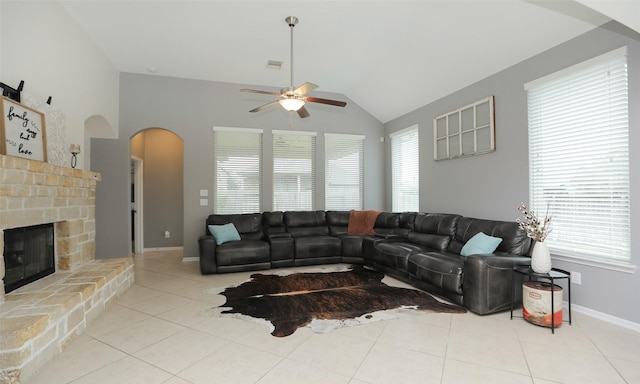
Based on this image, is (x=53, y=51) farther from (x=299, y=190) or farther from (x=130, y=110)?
(x=299, y=190)

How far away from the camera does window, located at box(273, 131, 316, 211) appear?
601cm

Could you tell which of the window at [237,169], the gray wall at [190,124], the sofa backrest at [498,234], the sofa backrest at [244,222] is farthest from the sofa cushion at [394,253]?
the window at [237,169]

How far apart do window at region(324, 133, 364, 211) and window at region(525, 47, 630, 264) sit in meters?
3.39

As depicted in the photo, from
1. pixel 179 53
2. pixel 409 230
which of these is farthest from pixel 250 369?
pixel 179 53

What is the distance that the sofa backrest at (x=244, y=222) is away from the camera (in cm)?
521

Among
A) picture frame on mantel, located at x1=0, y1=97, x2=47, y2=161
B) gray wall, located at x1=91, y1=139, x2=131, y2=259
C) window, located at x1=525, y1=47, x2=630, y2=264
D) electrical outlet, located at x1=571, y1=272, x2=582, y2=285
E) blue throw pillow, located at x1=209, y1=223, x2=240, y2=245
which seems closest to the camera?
picture frame on mantel, located at x1=0, y1=97, x2=47, y2=161

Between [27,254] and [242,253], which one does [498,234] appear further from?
[27,254]

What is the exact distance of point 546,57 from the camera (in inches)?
132

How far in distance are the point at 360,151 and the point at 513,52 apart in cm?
339

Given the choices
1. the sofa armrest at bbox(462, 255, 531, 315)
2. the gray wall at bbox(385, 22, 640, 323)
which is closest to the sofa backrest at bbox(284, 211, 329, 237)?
the gray wall at bbox(385, 22, 640, 323)

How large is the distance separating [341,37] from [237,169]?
3.04 metres

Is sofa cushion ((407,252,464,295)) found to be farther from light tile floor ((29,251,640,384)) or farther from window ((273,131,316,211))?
window ((273,131,316,211))

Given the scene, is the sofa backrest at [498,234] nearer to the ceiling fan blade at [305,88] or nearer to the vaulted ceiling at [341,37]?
the vaulted ceiling at [341,37]

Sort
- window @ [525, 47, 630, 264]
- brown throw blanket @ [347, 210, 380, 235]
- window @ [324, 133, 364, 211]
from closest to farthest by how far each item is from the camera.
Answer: window @ [525, 47, 630, 264] < brown throw blanket @ [347, 210, 380, 235] < window @ [324, 133, 364, 211]
